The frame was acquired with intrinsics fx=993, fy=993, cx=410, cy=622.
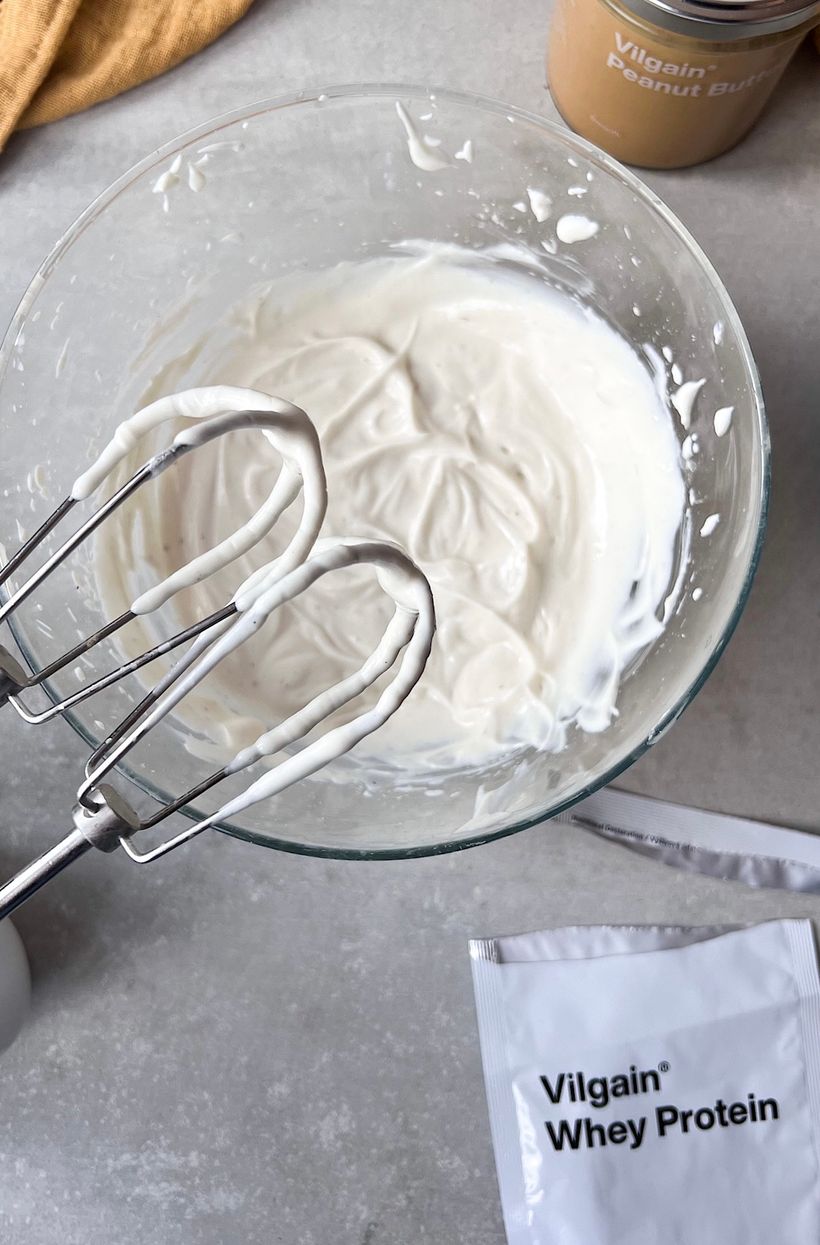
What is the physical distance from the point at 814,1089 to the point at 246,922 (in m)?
0.53

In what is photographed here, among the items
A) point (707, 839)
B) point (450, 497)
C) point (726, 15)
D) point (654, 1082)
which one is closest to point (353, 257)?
point (450, 497)

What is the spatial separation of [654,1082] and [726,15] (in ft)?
2.78

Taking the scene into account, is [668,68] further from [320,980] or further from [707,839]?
[320,980]

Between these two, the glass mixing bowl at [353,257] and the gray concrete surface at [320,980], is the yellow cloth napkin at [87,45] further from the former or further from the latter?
the gray concrete surface at [320,980]

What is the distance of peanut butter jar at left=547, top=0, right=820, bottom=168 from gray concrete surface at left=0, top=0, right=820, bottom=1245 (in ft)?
0.53

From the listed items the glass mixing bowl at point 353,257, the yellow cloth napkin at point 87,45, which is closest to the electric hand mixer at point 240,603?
the glass mixing bowl at point 353,257

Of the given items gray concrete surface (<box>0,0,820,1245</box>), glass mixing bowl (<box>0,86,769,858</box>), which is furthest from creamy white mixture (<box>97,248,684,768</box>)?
gray concrete surface (<box>0,0,820,1245</box>)

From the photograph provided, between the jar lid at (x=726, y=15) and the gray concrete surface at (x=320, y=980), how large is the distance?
27 centimetres

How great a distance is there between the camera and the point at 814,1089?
88 cm

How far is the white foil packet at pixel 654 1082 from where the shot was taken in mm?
863

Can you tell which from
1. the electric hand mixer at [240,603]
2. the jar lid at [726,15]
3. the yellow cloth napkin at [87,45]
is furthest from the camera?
the yellow cloth napkin at [87,45]

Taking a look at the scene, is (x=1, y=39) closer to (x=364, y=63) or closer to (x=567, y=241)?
(x=364, y=63)

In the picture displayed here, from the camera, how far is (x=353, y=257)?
88cm

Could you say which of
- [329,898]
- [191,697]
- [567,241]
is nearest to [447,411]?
[567,241]
